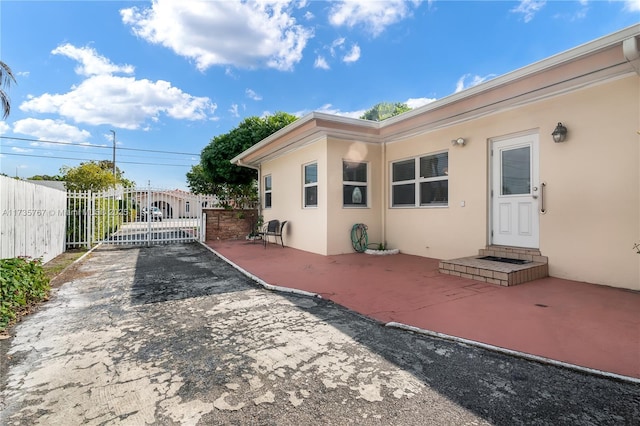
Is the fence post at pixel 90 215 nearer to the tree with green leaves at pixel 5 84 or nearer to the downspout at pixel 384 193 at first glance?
the tree with green leaves at pixel 5 84

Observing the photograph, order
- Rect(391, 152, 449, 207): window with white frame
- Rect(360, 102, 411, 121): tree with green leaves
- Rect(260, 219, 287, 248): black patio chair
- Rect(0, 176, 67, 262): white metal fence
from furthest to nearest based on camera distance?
1. Rect(360, 102, 411, 121): tree with green leaves
2. Rect(260, 219, 287, 248): black patio chair
3. Rect(391, 152, 449, 207): window with white frame
4. Rect(0, 176, 67, 262): white metal fence

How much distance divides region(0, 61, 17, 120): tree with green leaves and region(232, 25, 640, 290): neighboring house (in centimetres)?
661

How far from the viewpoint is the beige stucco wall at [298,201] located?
7555 millimetres

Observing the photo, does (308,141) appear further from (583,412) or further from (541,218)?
(583,412)

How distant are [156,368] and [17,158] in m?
42.0

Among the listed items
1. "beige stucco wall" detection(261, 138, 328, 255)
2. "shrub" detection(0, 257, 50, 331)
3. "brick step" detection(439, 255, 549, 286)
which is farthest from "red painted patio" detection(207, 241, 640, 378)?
"shrub" detection(0, 257, 50, 331)

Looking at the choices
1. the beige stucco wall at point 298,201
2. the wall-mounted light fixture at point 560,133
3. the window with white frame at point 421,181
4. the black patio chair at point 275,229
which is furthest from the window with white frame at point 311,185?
the wall-mounted light fixture at point 560,133

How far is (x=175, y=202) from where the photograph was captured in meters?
11.4

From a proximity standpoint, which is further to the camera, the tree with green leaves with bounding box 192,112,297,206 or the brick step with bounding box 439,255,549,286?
the tree with green leaves with bounding box 192,112,297,206

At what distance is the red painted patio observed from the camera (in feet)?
8.33

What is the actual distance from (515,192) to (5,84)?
468 inches

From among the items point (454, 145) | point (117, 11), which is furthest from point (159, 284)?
point (117, 11)

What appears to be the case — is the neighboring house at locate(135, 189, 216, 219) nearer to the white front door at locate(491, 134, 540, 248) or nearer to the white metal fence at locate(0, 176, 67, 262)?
the white metal fence at locate(0, 176, 67, 262)

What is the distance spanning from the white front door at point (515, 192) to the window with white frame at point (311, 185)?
4.11m
